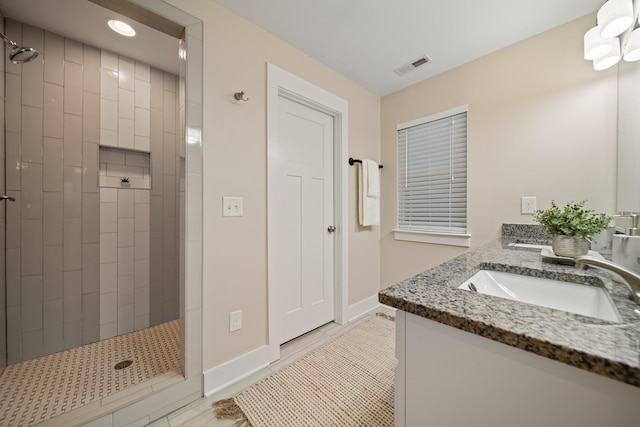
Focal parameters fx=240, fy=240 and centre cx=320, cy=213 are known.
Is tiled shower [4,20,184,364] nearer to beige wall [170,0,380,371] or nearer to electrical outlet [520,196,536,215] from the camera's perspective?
beige wall [170,0,380,371]

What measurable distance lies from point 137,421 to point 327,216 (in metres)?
1.74

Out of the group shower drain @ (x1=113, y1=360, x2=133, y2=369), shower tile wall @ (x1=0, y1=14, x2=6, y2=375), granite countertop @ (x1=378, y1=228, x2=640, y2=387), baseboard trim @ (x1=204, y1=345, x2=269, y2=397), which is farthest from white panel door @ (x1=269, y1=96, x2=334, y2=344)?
shower tile wall @ (x1=0, y1=14, x2=6, y2=375)

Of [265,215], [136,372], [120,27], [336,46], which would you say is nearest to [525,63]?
[336,46]

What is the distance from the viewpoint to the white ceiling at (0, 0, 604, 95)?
4.71 feet

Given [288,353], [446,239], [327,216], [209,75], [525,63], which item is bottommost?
[288,353]

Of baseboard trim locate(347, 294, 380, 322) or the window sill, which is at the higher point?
the window sill

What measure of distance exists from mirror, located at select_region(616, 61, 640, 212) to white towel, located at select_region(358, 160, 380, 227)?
5.15ft

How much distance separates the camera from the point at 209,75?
140 cm

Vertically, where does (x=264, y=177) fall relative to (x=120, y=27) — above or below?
below

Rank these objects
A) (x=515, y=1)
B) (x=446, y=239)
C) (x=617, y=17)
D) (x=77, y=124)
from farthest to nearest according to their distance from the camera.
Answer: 1. (x=446, y=239)
2. (x=77, y=124)
3. (x=515, y=1)
4. (x=617, y=17)

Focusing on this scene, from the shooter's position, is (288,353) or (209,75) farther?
(288,353)

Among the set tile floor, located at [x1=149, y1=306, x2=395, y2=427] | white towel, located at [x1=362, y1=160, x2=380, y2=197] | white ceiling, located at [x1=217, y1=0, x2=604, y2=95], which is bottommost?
tile floor, located at [x1=149, y1=306, x2=395, y2=427]

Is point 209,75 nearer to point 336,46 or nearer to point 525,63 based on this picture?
point 336,46

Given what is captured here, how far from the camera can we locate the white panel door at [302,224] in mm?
1768
